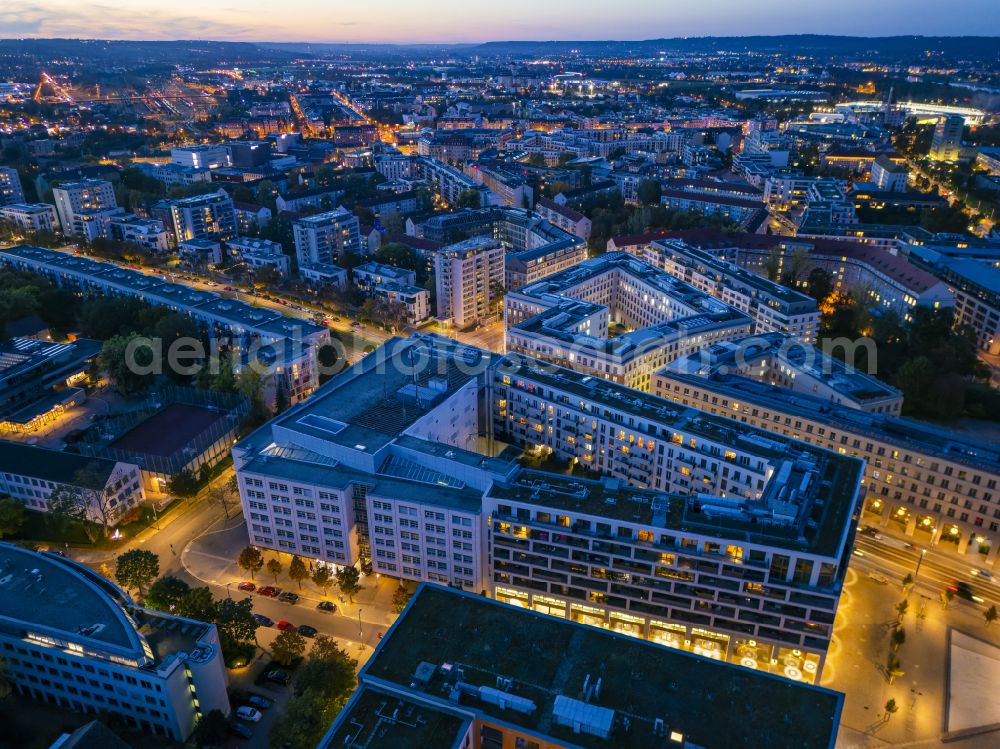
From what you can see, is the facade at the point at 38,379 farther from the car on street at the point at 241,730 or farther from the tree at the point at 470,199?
the tree at the point at 470,199

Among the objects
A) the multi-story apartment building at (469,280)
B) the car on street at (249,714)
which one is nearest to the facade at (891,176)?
the multi-story apartment building at (469,280)

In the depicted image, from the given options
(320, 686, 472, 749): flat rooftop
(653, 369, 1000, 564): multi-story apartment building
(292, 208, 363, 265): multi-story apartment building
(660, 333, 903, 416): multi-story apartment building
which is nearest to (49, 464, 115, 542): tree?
(320, 686, 472, 749): flat rooftop

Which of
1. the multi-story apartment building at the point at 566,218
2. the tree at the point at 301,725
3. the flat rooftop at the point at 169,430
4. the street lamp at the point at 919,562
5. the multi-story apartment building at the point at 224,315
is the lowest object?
the street lamp at the point at 919,562

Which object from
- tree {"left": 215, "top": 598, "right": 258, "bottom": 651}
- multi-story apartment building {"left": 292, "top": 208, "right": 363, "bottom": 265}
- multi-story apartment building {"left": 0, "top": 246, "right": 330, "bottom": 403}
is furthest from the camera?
multi-story apartment building {"left": 292, "top": 208, "right": 363, "bottom": 265}

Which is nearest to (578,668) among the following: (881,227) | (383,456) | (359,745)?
(359,745)

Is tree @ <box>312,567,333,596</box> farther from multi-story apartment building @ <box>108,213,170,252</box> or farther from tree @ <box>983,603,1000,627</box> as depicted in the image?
multi-story apartment building @ <box>108,213,170,252</box>

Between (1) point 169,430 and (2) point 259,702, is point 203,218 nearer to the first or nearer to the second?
(1) point 169,430
